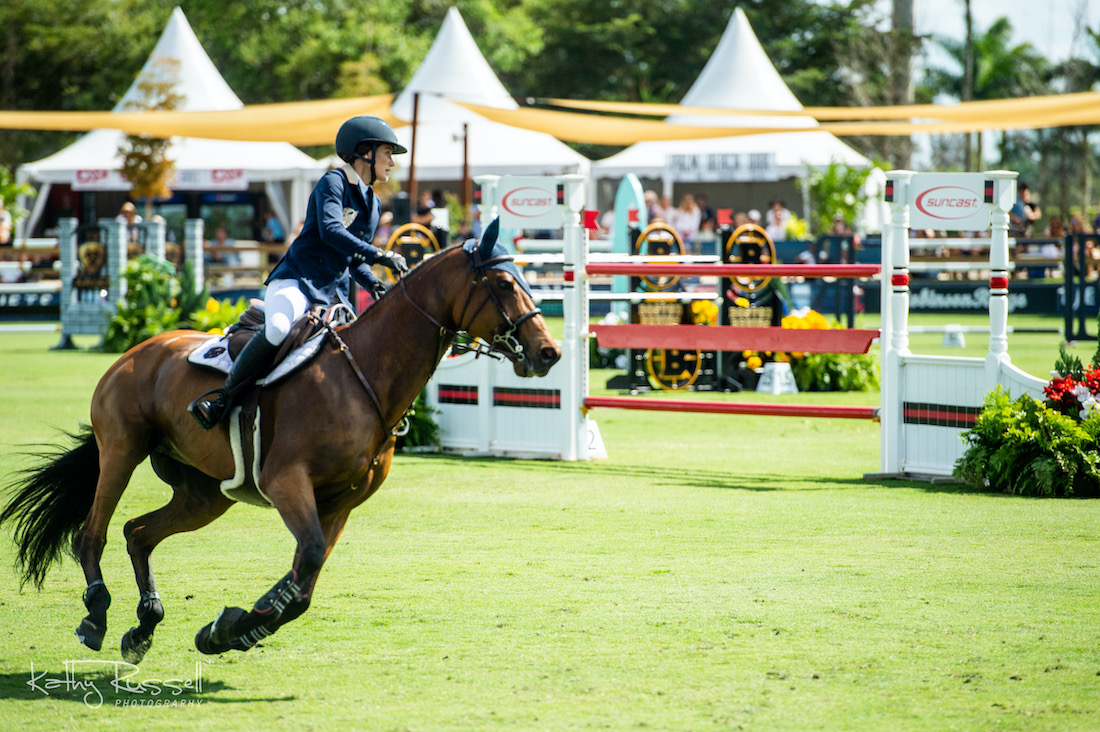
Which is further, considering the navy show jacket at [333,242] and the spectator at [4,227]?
the spectator at [4,227]

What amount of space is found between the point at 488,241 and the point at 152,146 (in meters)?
24.7

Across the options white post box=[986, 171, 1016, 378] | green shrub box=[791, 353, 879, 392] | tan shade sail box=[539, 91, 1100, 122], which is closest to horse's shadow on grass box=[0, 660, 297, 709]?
white post box=[986, 171, 1016, 378]

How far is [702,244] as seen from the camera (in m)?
25.5

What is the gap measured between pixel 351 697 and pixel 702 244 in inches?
862

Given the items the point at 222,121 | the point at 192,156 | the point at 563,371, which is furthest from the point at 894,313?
the point at 192,156

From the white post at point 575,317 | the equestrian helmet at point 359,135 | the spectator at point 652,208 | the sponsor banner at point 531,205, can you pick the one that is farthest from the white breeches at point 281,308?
the spectator at point 652,208

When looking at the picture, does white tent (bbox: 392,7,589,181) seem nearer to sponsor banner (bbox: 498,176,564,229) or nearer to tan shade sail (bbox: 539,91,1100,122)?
tan shade sail (bbox: 539,91,1100,122)

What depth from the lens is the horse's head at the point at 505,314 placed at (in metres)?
4.79

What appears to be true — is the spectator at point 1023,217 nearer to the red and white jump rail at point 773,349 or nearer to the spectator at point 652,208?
the spectator at point 652,208

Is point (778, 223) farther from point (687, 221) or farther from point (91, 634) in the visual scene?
point (91, 634)

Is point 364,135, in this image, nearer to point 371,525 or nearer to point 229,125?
point 371,525

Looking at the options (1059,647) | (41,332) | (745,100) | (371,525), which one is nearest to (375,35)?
(745,100)

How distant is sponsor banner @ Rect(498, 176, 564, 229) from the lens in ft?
32.9

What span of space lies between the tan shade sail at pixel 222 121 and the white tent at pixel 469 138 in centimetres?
274
